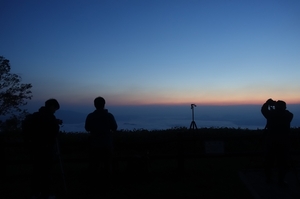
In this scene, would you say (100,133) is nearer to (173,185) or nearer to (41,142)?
(41,142)

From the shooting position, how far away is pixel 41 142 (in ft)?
20.4

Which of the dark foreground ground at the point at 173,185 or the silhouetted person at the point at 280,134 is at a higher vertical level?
the silhouetted person at the point at 280,134

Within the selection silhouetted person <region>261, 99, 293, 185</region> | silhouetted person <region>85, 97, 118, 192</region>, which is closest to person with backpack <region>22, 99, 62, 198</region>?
silhouetted person <region>85, 97, 118, 192</region>

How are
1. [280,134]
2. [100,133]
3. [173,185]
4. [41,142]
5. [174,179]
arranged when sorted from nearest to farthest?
[41,142], [100,133], [280,134], [173,185], [174,179]

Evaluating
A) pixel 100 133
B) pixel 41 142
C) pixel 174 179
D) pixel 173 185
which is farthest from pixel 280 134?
pixel 41 142

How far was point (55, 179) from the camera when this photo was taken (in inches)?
333

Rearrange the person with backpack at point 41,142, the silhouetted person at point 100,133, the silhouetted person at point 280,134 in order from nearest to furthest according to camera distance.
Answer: the person with backpack at point 41,142 < the silhouetted person at point 100,133 < the silhouetted person at point 280,134

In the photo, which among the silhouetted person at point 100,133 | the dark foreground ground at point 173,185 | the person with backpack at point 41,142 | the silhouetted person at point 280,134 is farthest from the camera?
the silhouetted person at point 280,134

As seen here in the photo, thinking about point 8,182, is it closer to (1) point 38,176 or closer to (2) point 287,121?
(1) point 38,176

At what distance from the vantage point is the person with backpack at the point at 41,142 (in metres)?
6.18

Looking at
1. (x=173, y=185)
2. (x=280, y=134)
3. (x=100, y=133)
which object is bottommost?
(x=173, y=185)

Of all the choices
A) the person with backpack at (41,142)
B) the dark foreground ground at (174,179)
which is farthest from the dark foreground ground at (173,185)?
the person with backpack at (41,142)

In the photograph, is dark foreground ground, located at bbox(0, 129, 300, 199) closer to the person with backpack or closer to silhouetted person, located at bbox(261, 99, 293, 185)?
silhouetted person, located at bbox(261, 99, 293, 185)

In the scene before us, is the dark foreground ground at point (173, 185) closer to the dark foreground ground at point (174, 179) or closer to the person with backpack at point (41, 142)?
the dark foreground ground at point (174, 179)
